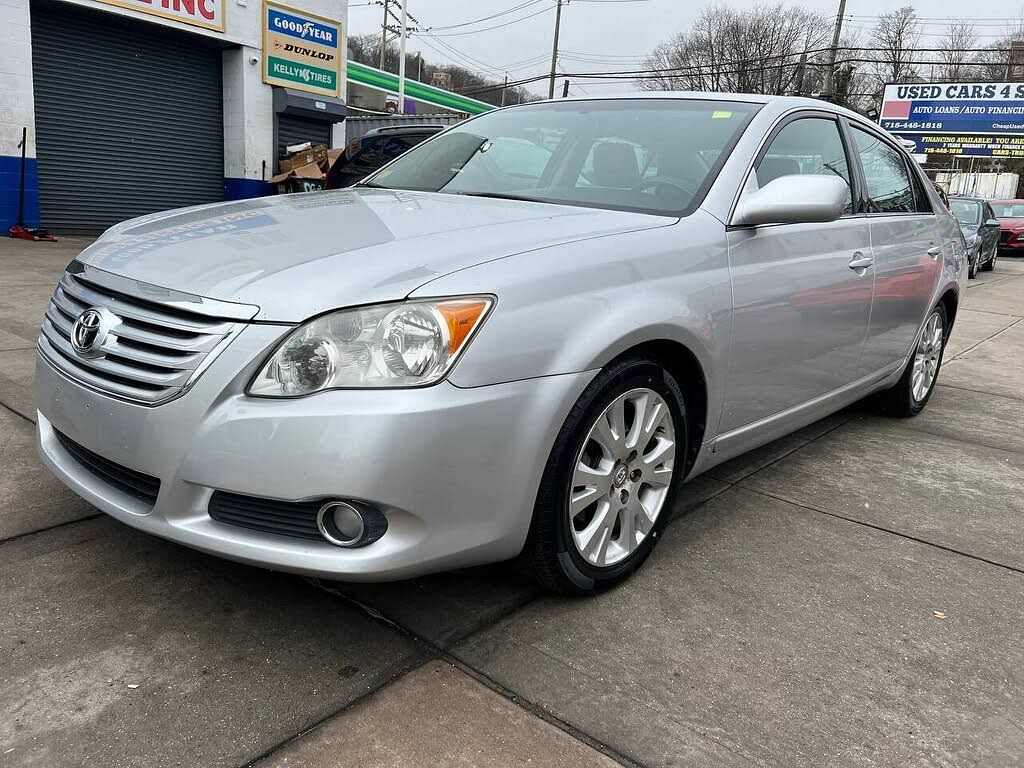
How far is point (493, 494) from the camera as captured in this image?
2.05m

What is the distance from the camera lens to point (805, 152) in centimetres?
335

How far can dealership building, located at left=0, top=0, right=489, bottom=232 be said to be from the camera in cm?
1134

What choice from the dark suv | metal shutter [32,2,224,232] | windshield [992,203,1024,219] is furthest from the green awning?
the dark suv

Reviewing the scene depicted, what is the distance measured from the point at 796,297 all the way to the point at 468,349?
5.19 ft

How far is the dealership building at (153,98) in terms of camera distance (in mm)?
11336

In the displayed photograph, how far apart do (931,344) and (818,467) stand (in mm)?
1546

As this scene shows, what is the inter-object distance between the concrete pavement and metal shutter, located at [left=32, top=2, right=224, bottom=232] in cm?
1059

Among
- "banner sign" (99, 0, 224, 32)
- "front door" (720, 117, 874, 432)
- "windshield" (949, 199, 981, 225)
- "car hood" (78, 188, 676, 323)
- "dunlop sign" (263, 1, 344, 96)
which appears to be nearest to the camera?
"car hood" (78, 188, 676, 323)

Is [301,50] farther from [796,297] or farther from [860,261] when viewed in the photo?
[796,297]

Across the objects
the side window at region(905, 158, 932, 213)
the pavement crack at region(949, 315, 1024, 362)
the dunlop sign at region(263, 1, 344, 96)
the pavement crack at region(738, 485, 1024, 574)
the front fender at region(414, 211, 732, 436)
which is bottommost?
the pavement crack at region(738, 485, 1024, 574)

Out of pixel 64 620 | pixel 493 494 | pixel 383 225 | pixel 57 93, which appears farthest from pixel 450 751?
pixel 57 93

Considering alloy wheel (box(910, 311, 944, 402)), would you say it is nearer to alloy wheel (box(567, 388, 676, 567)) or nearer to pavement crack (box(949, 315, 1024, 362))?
pavement crack (box(949, 315, 1024, 362))

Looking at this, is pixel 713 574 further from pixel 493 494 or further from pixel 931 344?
pixel 931 344

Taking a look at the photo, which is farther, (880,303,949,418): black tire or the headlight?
(880,303,949,418): black tire
